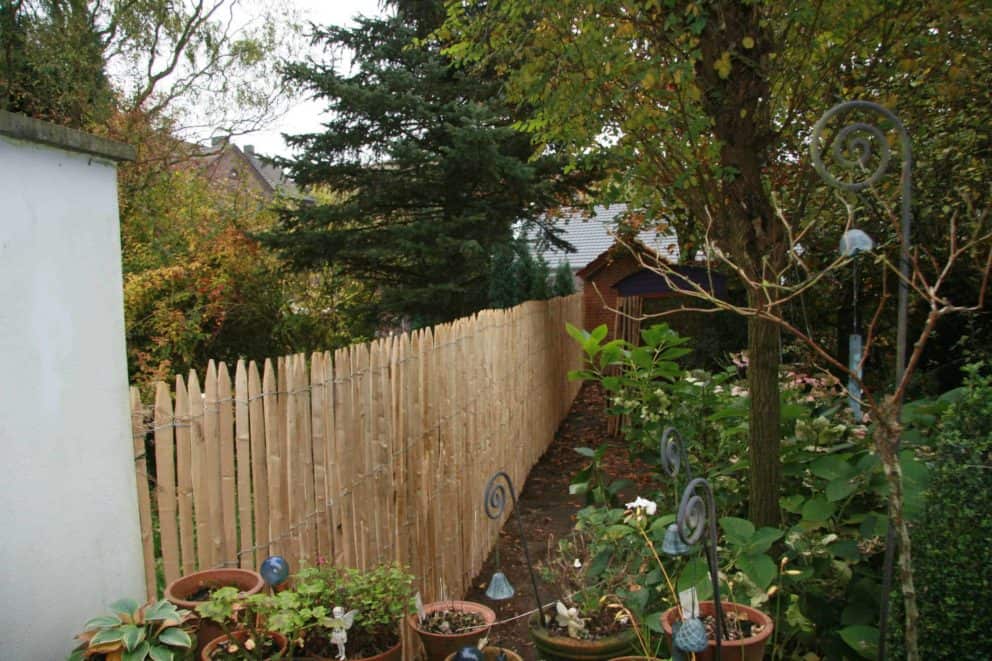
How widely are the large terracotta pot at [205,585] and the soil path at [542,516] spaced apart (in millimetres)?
995

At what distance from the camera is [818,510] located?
3.22 metres

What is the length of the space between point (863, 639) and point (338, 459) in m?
2.12

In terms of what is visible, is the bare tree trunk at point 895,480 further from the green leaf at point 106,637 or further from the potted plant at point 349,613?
the green leaf at point 106,637

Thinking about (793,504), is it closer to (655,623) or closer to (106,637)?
(655,623)

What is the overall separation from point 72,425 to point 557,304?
9.23 metres

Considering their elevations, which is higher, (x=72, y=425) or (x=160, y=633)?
(x=72, y=425)

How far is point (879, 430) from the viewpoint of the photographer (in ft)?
6.72

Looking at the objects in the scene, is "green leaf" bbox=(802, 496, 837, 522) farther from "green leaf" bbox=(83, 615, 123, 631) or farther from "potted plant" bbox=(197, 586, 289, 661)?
"green leaf" bbox=(83, 615, 123, 631)

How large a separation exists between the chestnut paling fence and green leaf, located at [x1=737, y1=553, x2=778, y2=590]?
1.55m

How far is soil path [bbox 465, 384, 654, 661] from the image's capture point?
4.58m

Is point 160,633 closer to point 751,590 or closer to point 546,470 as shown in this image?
point 751,590

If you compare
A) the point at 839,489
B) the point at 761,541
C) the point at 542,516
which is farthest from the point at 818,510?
the point at 542,516

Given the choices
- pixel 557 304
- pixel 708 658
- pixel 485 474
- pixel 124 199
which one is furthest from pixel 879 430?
pixel 124 199

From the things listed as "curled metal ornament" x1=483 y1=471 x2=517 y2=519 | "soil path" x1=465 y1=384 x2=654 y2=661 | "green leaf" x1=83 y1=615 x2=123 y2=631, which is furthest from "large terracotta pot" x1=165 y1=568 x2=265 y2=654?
"soil path" x1=465 y1=384 x2=654 y2=661
